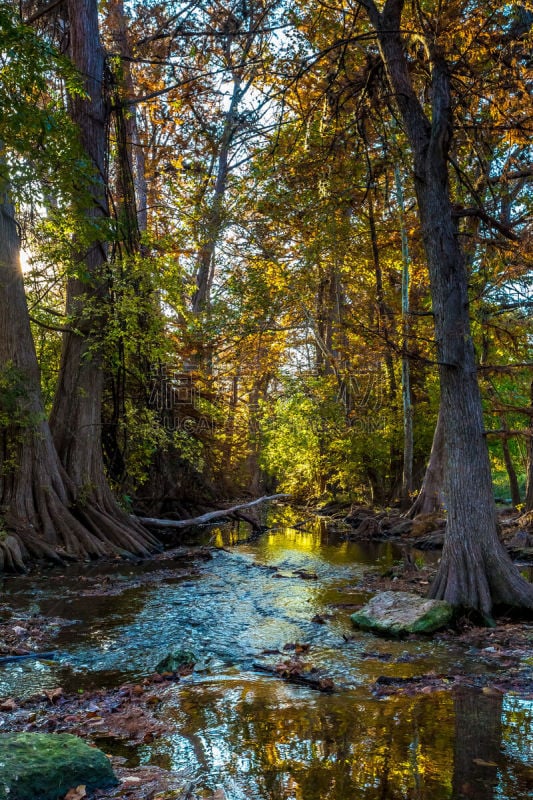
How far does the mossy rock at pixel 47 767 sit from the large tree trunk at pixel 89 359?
10356 mm

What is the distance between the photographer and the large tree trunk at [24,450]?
13.1m

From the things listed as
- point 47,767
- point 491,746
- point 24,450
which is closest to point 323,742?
point 491,746

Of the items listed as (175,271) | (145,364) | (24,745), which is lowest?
(24,745)

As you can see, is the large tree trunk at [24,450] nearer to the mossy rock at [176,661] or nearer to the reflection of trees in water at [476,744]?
the mossy rock at [176,661]

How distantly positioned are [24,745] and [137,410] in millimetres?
13032

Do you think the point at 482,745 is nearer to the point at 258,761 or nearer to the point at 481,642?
the point at 258,761

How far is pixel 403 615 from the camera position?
8094mm

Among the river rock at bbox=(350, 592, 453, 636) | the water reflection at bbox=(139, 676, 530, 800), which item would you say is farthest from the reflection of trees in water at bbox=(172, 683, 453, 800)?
the river rock at bbox=(350, 592, 453, 636)

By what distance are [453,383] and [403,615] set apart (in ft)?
10.1

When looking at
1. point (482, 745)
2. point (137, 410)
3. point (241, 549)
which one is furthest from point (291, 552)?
point (482, 745)

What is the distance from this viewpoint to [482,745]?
4523 millimetres

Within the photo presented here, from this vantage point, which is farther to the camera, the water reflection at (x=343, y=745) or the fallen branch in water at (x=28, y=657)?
the fallen branch in water at (x=28, y=657)

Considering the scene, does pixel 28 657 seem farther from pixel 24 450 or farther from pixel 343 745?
pixel 24 450

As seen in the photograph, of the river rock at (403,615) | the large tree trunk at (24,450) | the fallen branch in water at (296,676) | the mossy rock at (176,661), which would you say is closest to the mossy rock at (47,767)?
the fallen branch in water at (296,676)
